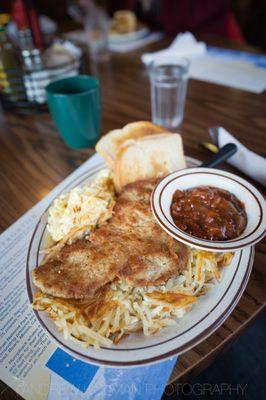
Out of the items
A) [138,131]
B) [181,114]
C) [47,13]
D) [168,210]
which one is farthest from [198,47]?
[47,13]

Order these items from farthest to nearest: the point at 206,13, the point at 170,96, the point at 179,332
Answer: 1. the point at 206,13
2. the point at 170,96
3. the point at 179,332

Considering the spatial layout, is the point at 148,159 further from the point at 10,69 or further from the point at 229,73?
the point at 229,73

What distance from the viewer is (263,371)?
1.50 meters

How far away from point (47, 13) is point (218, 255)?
5.01m

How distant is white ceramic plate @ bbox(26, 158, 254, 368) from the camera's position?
2.11 ft

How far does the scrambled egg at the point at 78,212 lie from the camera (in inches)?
37.9

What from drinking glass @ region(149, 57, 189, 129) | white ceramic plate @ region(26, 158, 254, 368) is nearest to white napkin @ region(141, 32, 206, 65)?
drinking glass @ region(149, 57, 189, 129)

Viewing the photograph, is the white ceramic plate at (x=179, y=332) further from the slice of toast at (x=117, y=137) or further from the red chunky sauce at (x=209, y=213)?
the slice of toast at (x=117, y=137)

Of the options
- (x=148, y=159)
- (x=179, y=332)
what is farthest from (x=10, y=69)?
(x=179, y=332)

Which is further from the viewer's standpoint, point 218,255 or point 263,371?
point 263,371

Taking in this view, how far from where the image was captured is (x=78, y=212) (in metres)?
0.98

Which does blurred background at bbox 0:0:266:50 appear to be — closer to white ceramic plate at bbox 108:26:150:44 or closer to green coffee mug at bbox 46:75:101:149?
white ceramic plate at bbox 108:26:150:44

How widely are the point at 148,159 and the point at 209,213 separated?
1.25ft

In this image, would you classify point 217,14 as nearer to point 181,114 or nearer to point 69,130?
point 181,114
